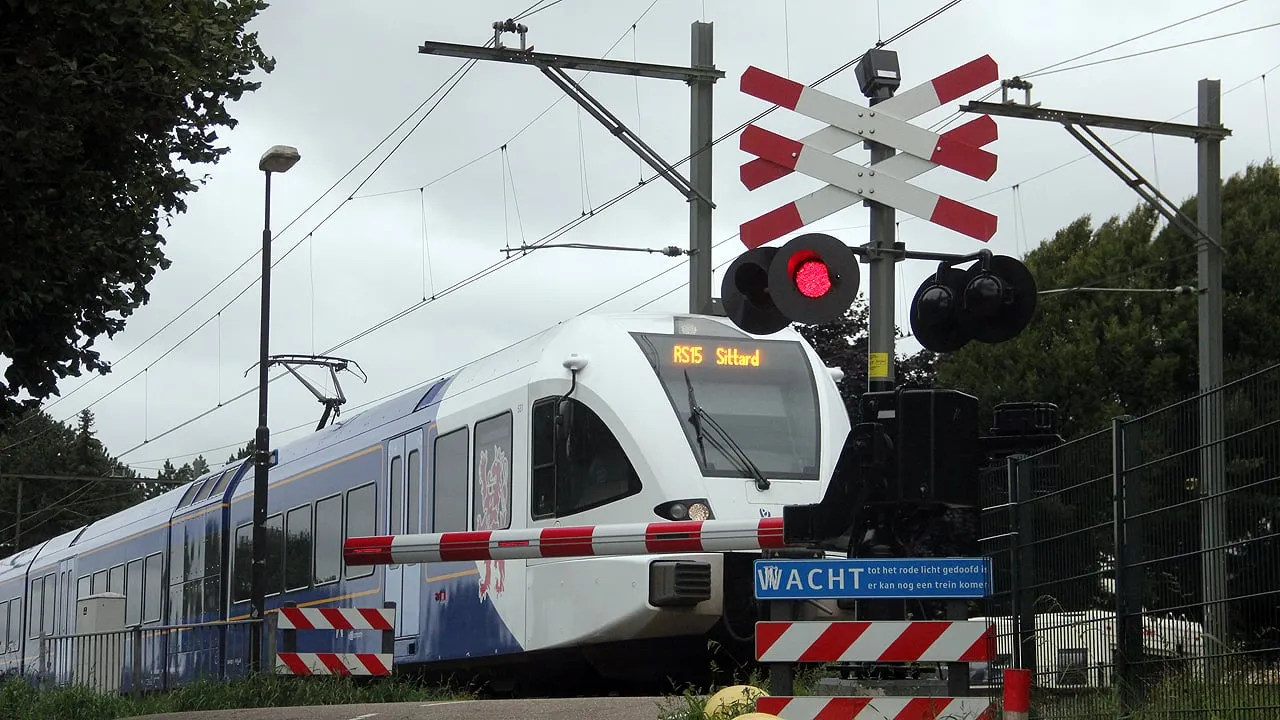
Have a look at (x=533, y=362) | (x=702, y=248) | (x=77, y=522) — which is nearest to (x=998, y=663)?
(x=533, y=362)

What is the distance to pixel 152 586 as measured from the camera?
91.9 feet

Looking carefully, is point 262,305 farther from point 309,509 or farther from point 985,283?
point 985,283

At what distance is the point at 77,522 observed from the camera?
8812cm

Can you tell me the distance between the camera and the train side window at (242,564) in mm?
23283

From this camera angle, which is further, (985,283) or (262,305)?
(262,305)

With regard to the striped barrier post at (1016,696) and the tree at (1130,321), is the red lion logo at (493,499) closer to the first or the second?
the striped barrier post at (1016,696)

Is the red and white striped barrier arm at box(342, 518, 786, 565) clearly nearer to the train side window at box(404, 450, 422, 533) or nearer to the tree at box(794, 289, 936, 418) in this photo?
the train side window at box(404, 450, 422, 533)

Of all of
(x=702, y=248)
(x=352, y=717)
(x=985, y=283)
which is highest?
(x=702, y=248)

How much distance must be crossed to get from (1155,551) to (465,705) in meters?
6.01

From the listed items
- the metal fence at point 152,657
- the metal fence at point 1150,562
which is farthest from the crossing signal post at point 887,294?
the metal fence at point 152,657

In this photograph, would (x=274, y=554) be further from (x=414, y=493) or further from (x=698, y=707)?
(x=698, y=707)

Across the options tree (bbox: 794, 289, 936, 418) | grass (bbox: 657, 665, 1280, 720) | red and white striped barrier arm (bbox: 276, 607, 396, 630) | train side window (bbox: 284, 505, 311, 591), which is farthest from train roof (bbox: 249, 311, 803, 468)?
tree (bbox: 794, 289, 936, 418)

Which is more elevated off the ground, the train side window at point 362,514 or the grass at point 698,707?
the train side window at point 362,514

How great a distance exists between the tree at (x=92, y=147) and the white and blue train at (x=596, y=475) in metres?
3.44
